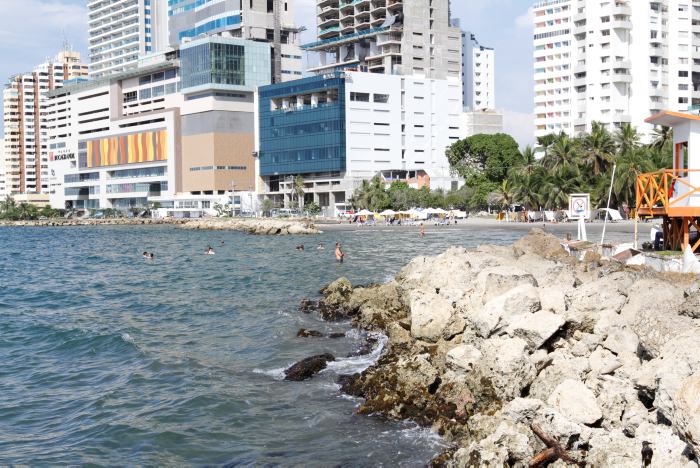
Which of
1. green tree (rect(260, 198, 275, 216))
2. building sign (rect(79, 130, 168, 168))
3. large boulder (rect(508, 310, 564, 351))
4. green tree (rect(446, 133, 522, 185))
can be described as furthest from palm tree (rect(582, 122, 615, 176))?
building sign (rect(79, 130, 168, 168))

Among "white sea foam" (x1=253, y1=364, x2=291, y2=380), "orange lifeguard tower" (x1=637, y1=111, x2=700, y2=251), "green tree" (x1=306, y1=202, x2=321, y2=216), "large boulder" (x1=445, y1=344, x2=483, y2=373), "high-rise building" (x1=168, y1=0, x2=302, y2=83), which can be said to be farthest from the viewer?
"high-rise building" (x1=168, y1=0, x2=302, y2=83)

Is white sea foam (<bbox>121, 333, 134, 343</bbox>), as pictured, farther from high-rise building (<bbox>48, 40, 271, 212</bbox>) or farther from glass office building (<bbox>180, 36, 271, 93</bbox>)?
glass office building (<bbox>180, 36, 271, 93</bbox>)

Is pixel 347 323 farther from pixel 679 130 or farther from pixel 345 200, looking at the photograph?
pixel 345 200

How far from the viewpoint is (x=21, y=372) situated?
22.0 m

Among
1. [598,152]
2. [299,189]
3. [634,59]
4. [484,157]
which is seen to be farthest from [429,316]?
[299,189]

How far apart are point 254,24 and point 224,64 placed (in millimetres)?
Answer: 14212

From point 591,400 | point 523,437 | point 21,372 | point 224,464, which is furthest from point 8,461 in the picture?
point 591,400

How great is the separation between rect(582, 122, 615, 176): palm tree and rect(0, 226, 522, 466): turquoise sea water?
59562 mm

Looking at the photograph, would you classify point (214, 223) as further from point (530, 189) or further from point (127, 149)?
point (127, 149)

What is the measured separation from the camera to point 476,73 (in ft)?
629

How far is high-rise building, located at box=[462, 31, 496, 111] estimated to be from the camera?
621 feet

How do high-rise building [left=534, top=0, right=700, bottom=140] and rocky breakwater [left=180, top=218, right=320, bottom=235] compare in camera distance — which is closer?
rocky breakwater [left=180, top=218, right=320, bottom=235]

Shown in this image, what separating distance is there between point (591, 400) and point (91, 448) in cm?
963

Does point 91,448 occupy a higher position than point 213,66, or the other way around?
point 213,66
